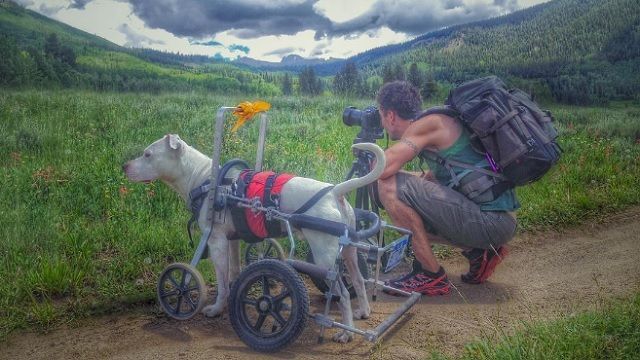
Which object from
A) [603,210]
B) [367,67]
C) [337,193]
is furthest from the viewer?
[367,67]

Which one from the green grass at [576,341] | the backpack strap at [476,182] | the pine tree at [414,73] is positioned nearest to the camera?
the green grass at [576,341]

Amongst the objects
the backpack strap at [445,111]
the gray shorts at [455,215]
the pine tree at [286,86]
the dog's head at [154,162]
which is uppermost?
the pine tree at [286,86]

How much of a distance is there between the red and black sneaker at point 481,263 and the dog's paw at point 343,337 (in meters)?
2.00

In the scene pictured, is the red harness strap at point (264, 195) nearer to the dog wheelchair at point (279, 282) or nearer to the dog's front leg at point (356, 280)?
the dog wheelchair at point (279, 282)

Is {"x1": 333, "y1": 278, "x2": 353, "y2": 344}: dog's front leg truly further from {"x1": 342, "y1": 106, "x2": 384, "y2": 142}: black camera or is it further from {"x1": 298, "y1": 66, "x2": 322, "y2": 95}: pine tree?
{"x1": 298, "y1": 66, "x2": 322, "y2": 95}: pine tree

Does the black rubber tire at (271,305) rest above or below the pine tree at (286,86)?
below

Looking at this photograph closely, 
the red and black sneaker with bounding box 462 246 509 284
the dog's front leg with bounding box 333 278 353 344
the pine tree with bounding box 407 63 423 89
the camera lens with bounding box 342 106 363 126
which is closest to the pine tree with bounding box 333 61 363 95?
the pine tree with bounding box 407 63 423 89

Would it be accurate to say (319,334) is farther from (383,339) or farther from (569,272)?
(569,272)

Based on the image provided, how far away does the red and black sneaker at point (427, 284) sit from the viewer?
5293 mm

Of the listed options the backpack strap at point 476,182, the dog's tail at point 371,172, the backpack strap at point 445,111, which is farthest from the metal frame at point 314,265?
the backpack strap at point 445,111

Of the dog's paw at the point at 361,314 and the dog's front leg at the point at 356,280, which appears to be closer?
the dog's front leg at the point at 356,280

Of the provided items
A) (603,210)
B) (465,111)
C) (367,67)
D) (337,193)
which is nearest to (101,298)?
(337,193)

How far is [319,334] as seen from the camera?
4383 mm

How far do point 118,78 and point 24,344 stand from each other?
10506 mm
